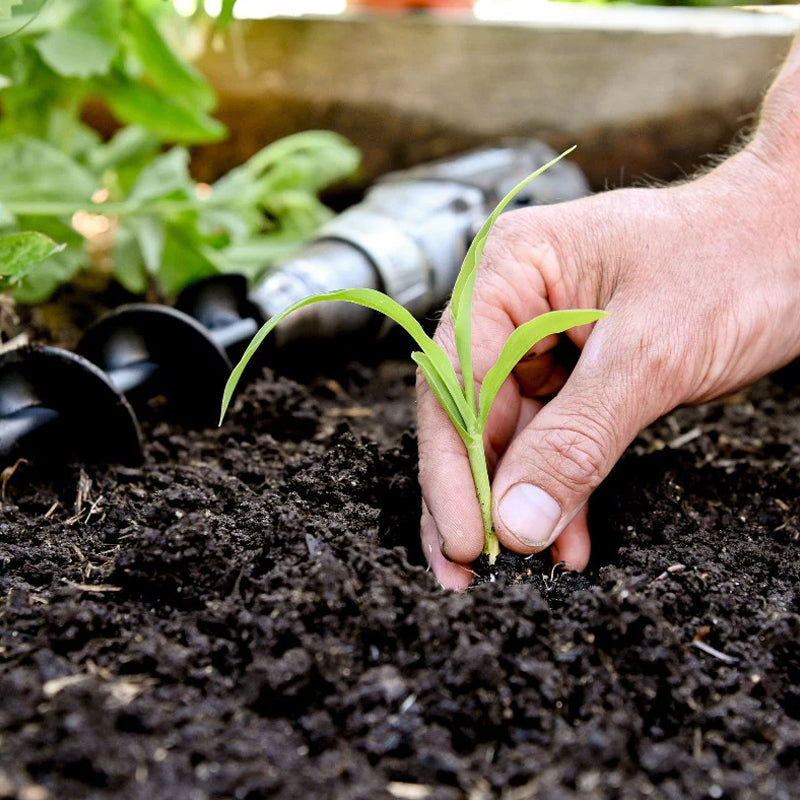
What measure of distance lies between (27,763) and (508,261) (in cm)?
85

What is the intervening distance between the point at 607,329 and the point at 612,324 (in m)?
0.01

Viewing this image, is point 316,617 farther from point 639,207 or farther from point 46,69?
point 46,69

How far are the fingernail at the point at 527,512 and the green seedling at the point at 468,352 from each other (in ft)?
0.10

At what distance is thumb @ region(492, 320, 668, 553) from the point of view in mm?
1019

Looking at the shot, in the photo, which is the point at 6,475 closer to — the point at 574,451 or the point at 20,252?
the point at 20,252

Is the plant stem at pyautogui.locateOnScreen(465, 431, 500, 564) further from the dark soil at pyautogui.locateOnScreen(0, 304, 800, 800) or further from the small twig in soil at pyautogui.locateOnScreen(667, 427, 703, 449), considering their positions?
the small twig in soil at pyautogui.locateOnScreen(667, 427, 703, 449)

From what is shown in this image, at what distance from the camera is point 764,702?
857mm

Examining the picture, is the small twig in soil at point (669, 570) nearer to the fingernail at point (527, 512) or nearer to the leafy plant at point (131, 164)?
the fingernail at point (527, 512)

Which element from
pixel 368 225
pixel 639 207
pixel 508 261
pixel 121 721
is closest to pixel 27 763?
pixel 121 721

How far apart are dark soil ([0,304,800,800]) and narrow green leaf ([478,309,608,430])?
8.6 inches

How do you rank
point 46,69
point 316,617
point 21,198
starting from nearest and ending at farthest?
1. point 316,617
2. point 21,198
3. point 46,69

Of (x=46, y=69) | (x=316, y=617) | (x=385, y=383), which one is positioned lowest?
(x=385, y=383)

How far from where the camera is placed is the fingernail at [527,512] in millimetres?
1021

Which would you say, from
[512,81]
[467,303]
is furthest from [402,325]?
[512,81]
